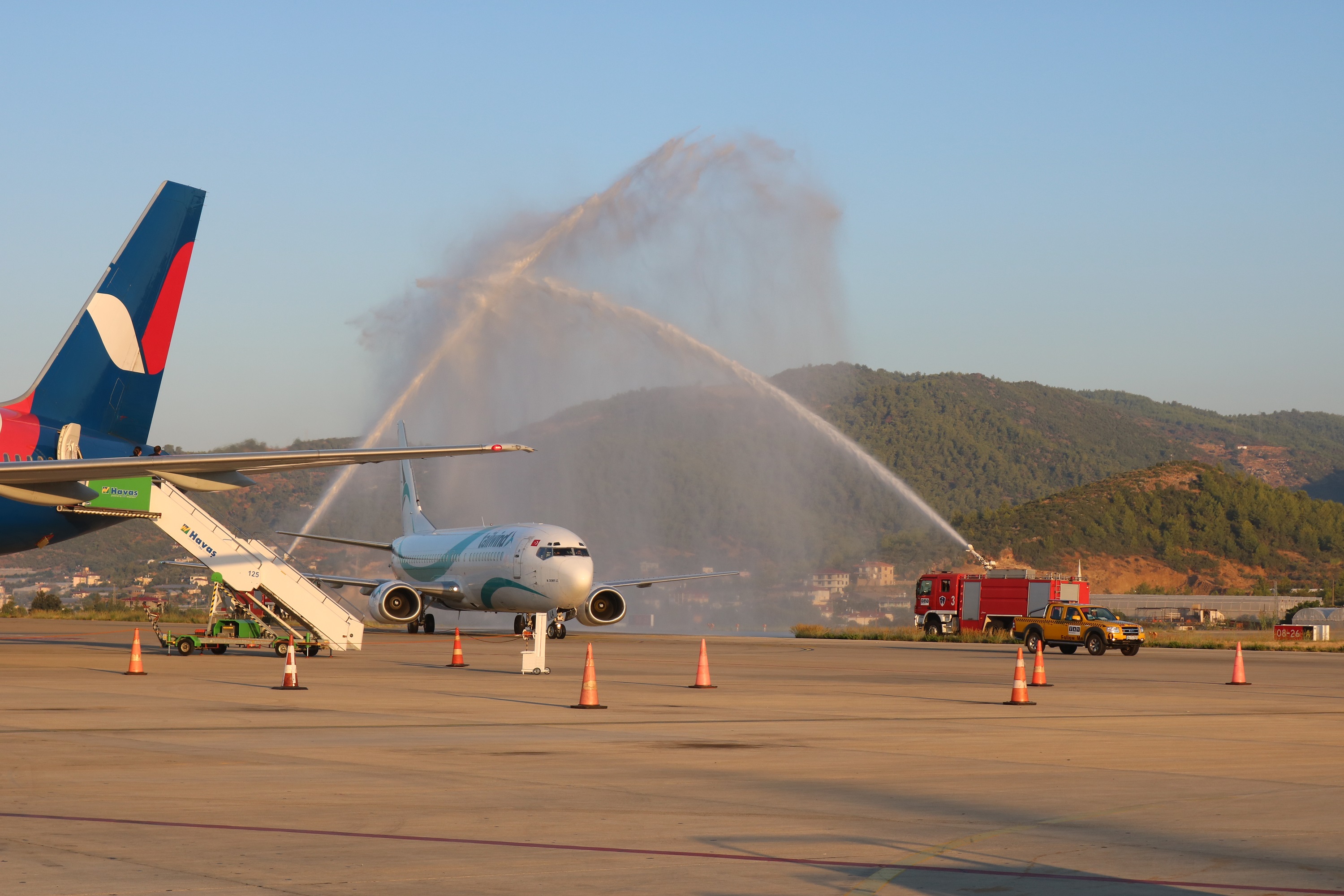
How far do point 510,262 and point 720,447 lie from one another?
4799 centimetres

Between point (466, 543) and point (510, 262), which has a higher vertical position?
point (510, 262)

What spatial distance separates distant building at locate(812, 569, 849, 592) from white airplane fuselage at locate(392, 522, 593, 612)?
35.1m

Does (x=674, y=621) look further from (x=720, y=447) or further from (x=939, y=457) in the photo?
(x=939, y=457)

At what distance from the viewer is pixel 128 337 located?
31047 mm

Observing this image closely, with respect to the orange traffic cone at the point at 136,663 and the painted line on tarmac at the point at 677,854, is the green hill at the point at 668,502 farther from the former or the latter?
the painted line on tarmac at the point at 677,854

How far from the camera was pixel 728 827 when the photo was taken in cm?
1049

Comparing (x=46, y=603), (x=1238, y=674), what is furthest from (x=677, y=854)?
(x=46, y=603)

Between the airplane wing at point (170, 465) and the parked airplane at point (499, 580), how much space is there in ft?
67.4

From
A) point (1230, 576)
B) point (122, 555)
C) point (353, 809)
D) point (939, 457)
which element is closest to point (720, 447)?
point (1230, 576)

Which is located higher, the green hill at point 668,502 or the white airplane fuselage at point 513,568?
the green hill at point 668,502

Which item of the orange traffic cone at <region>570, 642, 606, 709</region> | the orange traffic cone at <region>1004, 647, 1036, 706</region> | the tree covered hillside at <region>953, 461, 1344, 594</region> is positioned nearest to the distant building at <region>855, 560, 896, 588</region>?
the tree covered hillside at <region>953, 461, 1344, 594</region>

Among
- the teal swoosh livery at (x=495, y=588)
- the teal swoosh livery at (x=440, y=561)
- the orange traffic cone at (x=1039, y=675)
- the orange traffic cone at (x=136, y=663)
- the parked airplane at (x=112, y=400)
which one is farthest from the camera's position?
the teal swoosh livery at (x=440, y=561)

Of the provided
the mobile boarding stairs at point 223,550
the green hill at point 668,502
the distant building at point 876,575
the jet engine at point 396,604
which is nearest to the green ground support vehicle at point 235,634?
the mobile boarding stairs at point 223,550

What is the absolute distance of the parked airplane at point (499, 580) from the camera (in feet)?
162
